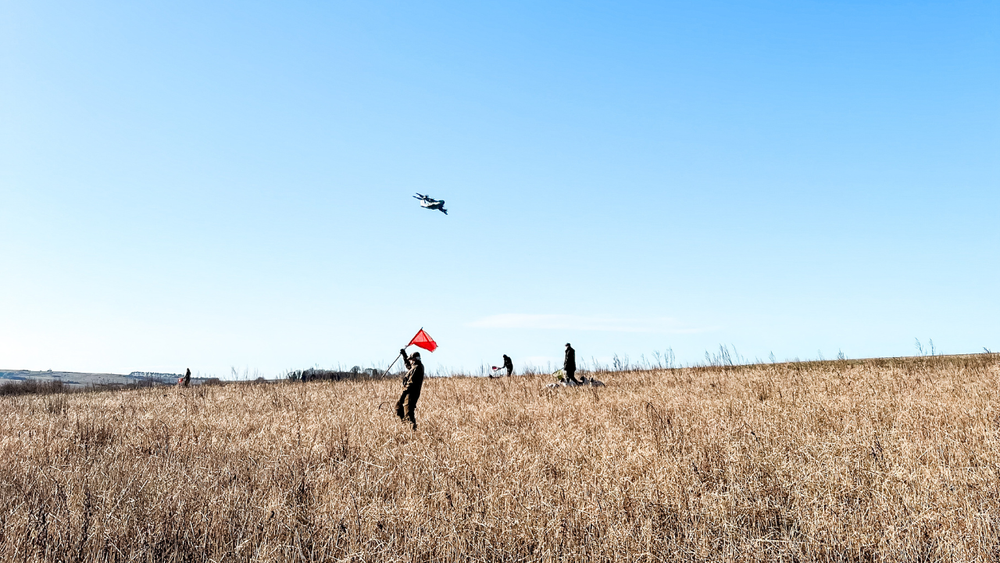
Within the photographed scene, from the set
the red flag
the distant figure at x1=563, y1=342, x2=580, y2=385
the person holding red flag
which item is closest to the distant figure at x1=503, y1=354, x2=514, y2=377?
the distant figure at x1=563, y1=342, x2=580, y2=385

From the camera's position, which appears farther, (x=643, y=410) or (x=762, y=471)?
(x=643, y=410)

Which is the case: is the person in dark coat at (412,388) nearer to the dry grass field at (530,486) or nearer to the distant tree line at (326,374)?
the dry grass field at (530,486)

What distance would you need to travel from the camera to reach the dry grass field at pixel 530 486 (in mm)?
4750

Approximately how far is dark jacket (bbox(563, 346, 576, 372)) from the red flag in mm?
5857

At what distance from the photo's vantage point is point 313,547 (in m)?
4.63

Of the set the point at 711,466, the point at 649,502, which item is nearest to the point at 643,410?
the point at 711,466

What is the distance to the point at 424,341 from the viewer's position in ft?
50.9

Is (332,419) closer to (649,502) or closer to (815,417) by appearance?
(649,502)

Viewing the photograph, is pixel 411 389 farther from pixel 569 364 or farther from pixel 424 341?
pixel 569 364

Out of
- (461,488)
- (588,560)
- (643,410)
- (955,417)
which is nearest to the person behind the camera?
(588,560)

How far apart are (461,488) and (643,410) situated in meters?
6.39

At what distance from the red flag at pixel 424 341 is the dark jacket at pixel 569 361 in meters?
5.86

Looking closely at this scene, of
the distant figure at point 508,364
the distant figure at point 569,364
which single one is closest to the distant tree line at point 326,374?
the distant figure at point 508,364

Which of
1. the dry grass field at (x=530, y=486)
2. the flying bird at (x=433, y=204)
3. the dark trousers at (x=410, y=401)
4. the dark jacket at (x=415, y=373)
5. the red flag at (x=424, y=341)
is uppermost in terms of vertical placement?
the flying bird at (x=433, y=204)
